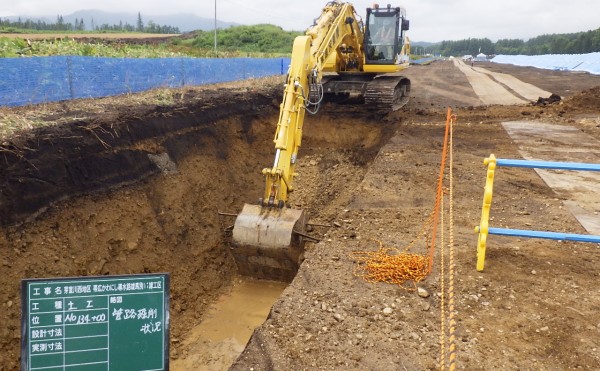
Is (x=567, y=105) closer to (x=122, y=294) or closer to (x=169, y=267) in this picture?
(x=169, y=267)

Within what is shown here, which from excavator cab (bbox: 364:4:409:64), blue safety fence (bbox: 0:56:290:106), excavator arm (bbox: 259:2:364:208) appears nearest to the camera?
excavator arm (bbox: 259:2:364:208)

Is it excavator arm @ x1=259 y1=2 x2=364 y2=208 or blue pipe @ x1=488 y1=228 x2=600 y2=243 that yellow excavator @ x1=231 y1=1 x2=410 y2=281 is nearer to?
excavator arm @ x1=259 y1=2 x2=364 y2=208

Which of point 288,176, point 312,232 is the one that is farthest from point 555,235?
point 312,232

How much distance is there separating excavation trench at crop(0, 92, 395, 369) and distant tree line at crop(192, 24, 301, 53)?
1521 inches

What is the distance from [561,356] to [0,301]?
6.06 m

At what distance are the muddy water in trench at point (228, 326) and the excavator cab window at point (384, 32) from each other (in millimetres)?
9683

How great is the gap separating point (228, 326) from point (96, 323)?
443cm

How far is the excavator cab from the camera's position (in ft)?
49.3

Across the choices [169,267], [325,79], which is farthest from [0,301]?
[325,79]

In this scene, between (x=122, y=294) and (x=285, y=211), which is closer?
(x=122, y=294)

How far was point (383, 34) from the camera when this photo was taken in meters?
15.1

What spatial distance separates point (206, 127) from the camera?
11.4 m

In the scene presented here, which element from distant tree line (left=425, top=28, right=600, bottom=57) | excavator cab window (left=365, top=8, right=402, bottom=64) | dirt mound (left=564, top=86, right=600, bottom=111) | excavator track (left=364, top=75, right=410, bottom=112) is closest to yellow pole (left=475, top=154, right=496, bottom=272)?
excavator track (left=364, top=75, right=410, bottom=112)

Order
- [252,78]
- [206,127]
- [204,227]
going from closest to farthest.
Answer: [204,227]
[206,127]
[252,78]
